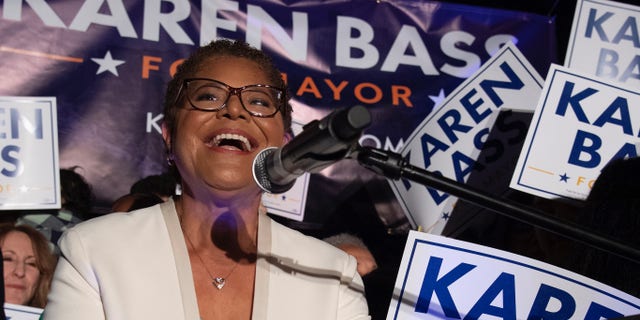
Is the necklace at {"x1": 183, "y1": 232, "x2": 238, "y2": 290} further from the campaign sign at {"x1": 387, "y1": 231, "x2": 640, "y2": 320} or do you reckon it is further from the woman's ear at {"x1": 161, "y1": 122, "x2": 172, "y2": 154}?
the campaign sign at {"x1": 387, "y1": 231, "x2": 640, "y2": 320}

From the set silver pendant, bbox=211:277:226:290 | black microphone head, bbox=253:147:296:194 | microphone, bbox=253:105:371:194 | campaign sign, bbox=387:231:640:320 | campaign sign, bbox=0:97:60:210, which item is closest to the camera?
microphone, bbox=253:105:371:194

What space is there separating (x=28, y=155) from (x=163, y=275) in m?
1.50

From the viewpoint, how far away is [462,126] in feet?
10.2

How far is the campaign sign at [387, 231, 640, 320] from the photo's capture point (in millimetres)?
1963

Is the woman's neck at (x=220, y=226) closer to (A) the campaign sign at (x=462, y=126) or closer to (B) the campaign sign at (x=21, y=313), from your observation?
(B) the campaign sign at (x=21, y=313)

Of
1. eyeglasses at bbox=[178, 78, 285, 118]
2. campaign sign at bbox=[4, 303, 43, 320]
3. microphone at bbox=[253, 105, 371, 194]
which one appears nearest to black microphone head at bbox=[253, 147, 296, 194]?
microphone at bbox=[253, 105, 371, 194]

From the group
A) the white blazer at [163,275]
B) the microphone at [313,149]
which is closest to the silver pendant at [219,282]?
the white blazer at [163,275]

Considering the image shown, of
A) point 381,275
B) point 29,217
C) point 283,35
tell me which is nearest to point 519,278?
point 381,275

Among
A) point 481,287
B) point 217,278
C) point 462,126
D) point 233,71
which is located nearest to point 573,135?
point 462,126

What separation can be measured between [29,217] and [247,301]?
5.64ft

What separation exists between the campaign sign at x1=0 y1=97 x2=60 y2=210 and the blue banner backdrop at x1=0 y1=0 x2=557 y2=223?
226mm

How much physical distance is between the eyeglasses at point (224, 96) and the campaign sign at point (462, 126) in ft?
4.36

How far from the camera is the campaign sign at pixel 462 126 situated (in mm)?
3080

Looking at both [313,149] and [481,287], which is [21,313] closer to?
[481,287]
